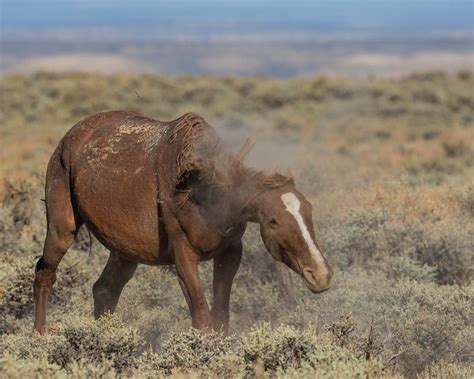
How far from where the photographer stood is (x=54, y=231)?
7438 mm

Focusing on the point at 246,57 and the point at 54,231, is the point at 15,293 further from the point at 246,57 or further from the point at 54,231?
the point at 246,57

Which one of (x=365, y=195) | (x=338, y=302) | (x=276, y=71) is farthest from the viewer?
(x=276, y=71)

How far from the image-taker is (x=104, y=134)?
290 inches

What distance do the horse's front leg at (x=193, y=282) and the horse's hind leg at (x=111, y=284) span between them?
1.31m

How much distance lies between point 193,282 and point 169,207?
1.76 feet

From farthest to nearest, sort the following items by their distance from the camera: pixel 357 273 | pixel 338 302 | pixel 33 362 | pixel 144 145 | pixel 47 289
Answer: pixel 357 273 → pixel 338 302 → pixel 47 289 → pixel 144 145 → pixel 33 362

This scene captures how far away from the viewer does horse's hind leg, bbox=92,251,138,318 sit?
301 inches

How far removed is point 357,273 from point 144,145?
3198 mm

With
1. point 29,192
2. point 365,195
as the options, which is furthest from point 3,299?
point 365,195

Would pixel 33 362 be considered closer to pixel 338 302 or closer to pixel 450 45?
pixel 338 302

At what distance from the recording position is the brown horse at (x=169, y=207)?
6.09 meters

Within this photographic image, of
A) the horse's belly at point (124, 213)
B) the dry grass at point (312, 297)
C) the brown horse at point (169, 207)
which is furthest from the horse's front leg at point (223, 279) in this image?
the horse's belly at point (124, 213)

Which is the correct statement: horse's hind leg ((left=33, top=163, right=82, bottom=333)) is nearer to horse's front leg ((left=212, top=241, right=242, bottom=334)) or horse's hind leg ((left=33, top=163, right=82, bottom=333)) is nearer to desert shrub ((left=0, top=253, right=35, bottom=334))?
desert shrub ((left=0, top=253, right=35, bottom=334))

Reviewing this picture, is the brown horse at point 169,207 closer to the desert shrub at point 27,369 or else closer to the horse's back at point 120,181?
the horse's back at point 120,181
